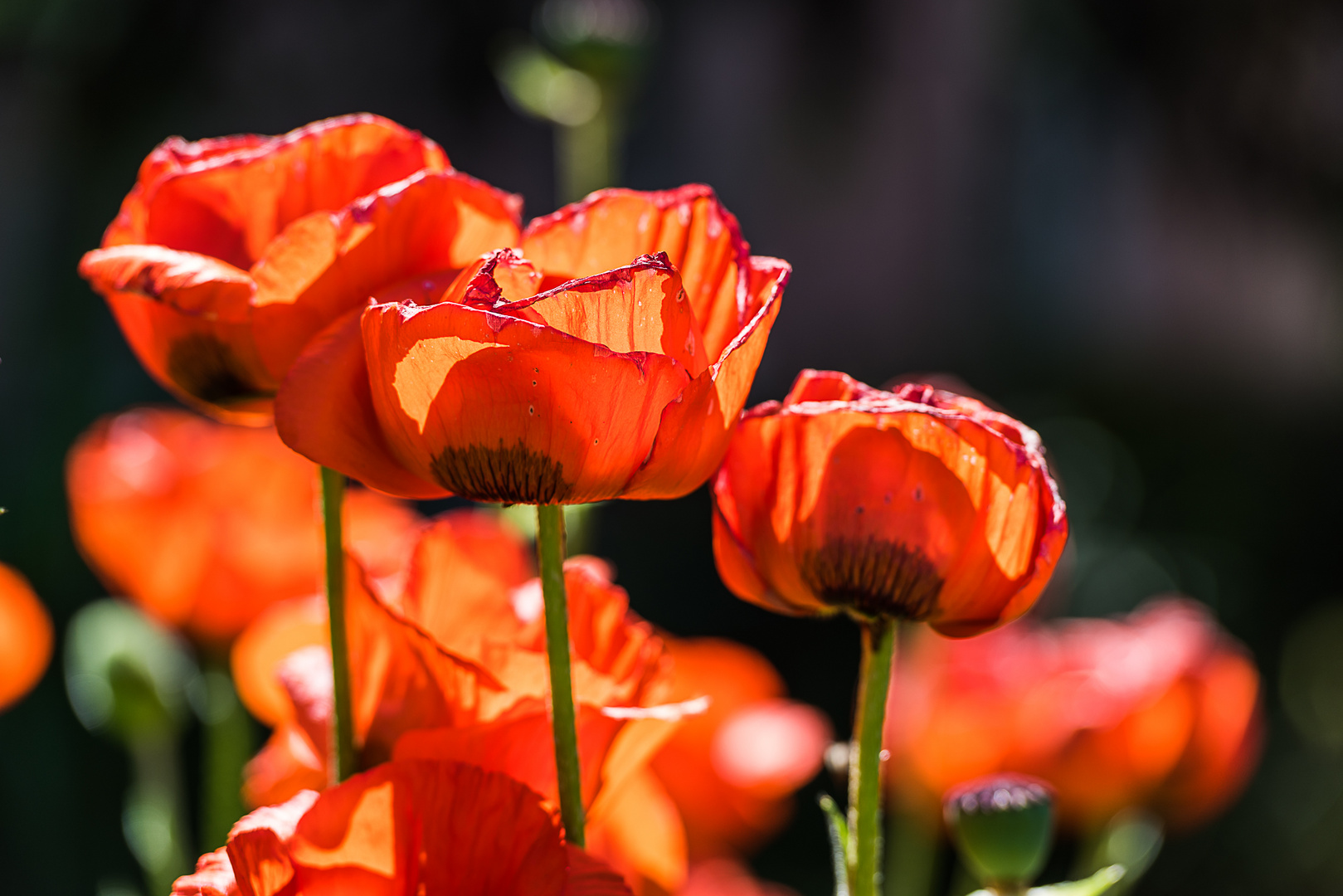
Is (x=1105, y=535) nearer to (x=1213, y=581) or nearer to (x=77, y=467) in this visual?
(x=1213, y=581)

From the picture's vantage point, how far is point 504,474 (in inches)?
11.5

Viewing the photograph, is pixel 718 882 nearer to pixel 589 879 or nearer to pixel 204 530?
pixel 204 530

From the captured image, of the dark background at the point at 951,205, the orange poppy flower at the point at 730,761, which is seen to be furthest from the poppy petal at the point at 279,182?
the dark background at the point at 951,205

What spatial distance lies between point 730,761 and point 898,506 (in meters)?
0.48

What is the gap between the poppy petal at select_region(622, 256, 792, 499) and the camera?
0.28 metres

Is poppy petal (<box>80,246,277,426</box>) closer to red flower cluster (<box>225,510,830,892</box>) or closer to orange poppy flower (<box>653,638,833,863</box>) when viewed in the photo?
red flower cluster (<box>225,510,830,892</box>)

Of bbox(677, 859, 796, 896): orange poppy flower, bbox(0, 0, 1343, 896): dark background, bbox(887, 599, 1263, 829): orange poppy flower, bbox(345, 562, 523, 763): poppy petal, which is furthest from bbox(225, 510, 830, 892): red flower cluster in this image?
bbox(0, 0, 1343, 896): dark background

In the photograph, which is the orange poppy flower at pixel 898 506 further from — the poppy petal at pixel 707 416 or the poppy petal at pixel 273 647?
the poppy petal at pixel 273 647

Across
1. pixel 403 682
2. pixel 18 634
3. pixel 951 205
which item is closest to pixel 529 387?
pixel 403 682

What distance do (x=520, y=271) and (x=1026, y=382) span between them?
2.86m

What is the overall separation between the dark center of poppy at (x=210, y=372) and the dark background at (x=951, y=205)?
2.05m

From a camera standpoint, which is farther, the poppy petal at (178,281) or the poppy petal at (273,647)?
the poppy petal at (273,647)

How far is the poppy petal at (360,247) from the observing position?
0.31 meters

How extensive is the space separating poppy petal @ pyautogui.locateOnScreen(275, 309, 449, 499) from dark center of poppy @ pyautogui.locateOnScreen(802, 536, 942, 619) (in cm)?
10
